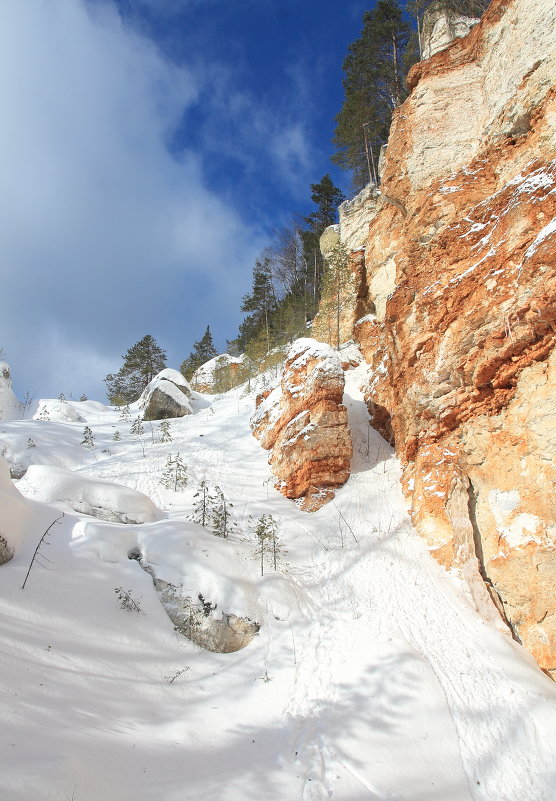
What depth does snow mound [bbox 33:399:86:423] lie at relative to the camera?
18.5 metres

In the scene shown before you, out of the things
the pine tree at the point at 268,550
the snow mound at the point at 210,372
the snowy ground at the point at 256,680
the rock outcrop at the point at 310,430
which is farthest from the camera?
the snow mound at the point at 210,372

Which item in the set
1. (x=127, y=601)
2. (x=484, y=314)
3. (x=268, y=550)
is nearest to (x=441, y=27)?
(x=484, y=314)

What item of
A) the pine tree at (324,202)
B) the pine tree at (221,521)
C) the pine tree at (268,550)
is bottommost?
the pine tree at (268,550)

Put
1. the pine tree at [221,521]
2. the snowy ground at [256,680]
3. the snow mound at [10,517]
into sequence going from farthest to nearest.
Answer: the pine tree at [221,521]
the snow mound at [10,517]
the snowy ground at [256,680]

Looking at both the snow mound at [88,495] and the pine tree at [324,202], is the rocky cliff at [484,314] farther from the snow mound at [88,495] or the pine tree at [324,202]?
the pine tree at [324,202]

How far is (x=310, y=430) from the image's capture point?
408 inches

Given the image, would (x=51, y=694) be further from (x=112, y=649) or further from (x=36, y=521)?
(x=36, y=521)

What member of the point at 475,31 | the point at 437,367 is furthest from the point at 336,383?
the point at 475,31

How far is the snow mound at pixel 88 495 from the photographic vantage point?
23.9 ft

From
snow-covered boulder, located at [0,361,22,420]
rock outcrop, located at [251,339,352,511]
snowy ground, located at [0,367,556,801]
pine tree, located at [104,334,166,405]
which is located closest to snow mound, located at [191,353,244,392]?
pine tree, located at [104,334,166,405]

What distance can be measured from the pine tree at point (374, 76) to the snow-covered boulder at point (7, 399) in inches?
986

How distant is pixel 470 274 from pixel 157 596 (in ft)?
28.4

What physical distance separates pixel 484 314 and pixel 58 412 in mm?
19565

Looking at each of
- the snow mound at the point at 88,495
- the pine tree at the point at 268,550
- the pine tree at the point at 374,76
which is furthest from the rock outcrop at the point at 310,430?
the pine tree at the point at 374,76
